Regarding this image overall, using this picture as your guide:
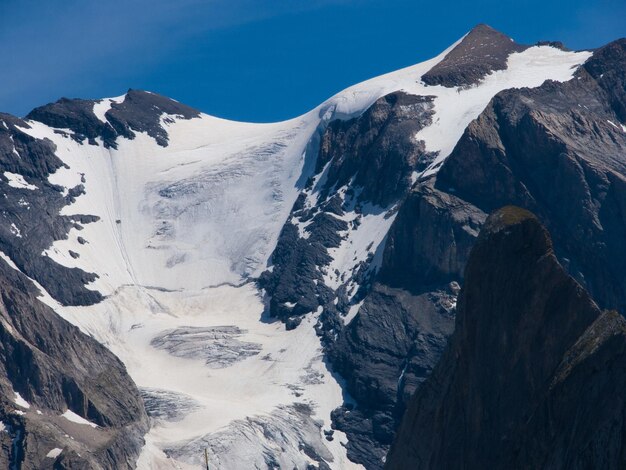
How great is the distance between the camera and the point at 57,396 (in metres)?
163

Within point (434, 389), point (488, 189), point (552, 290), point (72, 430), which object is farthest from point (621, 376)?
point (488, 189)

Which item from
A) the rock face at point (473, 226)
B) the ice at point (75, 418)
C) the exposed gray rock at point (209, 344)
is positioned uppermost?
→ the rock face at point (473, 226)

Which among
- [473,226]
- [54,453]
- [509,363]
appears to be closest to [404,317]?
[473,226]

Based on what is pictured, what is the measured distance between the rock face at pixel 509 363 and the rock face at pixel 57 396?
79.8m

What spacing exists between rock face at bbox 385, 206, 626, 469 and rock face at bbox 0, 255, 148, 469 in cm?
7976

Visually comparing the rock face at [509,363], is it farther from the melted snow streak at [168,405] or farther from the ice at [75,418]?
the melted snow streak at [168,405]

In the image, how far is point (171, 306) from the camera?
19950 centimetres

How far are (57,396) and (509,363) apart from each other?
98772mm

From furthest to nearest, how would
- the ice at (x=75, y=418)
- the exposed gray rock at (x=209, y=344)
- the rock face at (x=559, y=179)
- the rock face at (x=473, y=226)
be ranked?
the exposed gray rock at (x=209, y=344)
the rock face at (x=559, y=179)
the rock face at (x=473, y=226)
the ice at (x=75, y=418)

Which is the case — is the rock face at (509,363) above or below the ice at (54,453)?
below

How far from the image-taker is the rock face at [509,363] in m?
60.6

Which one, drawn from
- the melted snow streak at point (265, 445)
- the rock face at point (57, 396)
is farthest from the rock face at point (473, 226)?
the rock face at point (57, 396)

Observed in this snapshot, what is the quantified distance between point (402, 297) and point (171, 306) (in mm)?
27035

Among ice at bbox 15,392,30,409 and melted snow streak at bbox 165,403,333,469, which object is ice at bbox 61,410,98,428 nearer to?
ice at bbox 15,392,30,409
